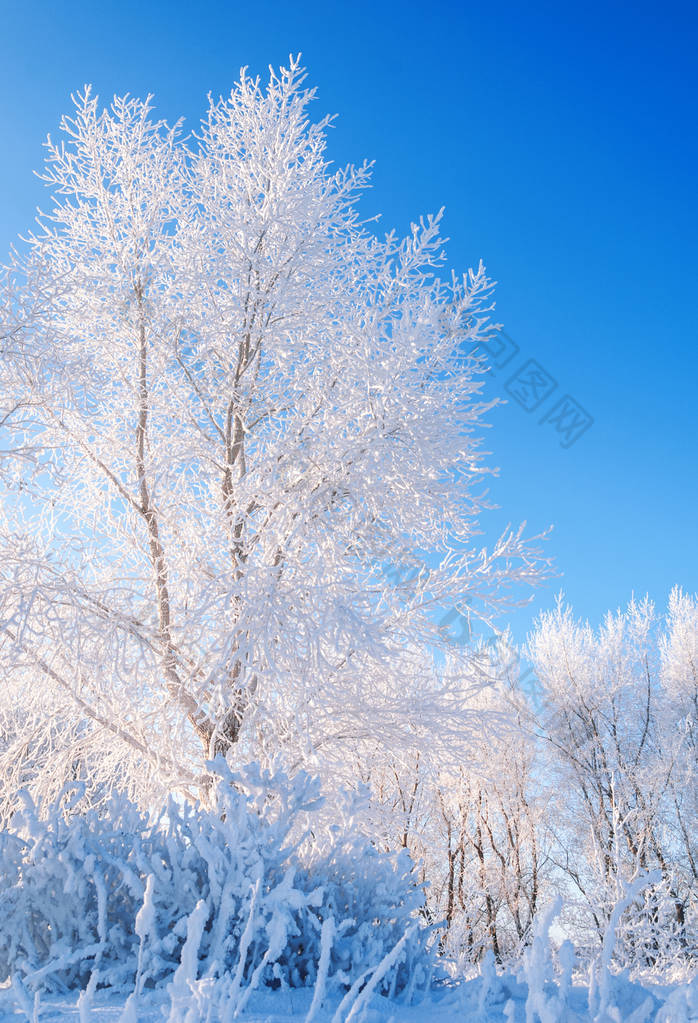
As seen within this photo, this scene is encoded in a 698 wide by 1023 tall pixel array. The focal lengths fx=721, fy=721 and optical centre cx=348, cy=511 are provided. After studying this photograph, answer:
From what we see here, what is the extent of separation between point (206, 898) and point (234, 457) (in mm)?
5336

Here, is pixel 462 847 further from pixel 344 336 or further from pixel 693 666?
pixel 344 336

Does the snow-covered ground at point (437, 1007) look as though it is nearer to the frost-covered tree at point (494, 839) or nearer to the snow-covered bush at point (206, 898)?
the snow-covered bush at point (206, 898)

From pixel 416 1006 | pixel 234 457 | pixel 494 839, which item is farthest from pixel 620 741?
pixel 416 1006

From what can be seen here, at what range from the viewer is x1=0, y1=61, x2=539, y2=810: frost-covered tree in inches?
238

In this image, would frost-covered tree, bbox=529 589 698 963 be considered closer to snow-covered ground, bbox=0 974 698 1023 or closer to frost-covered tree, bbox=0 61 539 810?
frost-covered tree, bbox=0 61 539 810

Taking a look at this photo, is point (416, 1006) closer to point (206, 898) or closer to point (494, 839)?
point (206, 898)

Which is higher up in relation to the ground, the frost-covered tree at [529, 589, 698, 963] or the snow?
the frost-covered tree at [529, 589, 698, 963]

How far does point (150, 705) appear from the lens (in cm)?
683

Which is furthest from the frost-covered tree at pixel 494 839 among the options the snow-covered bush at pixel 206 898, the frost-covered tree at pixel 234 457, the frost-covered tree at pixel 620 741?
the snow-covered bush at pixel 206 898

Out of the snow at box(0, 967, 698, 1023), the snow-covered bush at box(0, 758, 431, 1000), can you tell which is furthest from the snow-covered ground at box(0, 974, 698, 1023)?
the snow-covered bush at box(0, 758, 431, 1000)

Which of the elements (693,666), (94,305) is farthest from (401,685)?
(693,666)

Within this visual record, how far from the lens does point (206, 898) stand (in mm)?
2986

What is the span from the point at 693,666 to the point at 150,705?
15.4 meters

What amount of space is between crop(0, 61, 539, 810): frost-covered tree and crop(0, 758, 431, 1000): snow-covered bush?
2.10 metres
